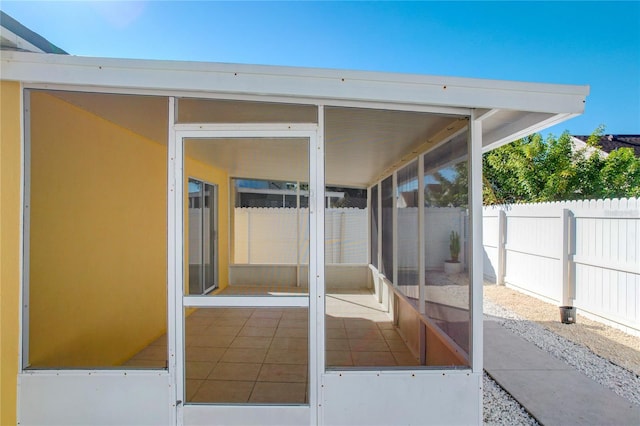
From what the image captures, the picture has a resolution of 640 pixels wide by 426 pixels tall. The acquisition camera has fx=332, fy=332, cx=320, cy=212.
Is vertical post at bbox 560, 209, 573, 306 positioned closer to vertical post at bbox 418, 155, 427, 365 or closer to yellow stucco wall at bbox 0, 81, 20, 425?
vertical post at bbox 418, 155, 427, 365

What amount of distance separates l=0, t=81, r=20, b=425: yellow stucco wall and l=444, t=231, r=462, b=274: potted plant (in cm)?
312

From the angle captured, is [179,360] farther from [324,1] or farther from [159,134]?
[324,1]

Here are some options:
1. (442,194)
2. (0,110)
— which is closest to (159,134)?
(0,110)

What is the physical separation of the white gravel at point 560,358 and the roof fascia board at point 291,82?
7.46ft

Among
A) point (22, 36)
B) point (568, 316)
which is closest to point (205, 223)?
point (22, 36)

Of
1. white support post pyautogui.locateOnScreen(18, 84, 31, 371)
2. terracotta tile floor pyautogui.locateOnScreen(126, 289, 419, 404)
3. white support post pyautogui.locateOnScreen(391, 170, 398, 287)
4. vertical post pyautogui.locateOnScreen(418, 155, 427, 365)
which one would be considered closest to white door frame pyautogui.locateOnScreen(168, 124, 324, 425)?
terracotta tile floor pyautogui.locateOnScreen(126, 289, 419, 404)

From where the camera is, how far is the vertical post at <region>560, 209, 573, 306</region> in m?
5.32

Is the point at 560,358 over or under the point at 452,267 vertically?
under

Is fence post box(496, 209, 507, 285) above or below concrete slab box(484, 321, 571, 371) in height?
above

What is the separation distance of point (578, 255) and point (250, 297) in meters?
5.41

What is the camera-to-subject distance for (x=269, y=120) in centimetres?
265

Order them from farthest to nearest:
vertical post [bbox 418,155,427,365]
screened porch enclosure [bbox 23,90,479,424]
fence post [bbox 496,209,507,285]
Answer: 1. fence post [bbox 496,209,507,285]
2. vertical post [bbox 418,155,427,365]
3. screened porch enclosure [bbox 23,90,479,424]

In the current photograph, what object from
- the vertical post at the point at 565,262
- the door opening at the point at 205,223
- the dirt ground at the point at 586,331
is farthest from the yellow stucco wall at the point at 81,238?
the vertical post at the point at 565,262

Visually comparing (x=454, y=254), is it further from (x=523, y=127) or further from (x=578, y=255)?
(x=578, y=255)
